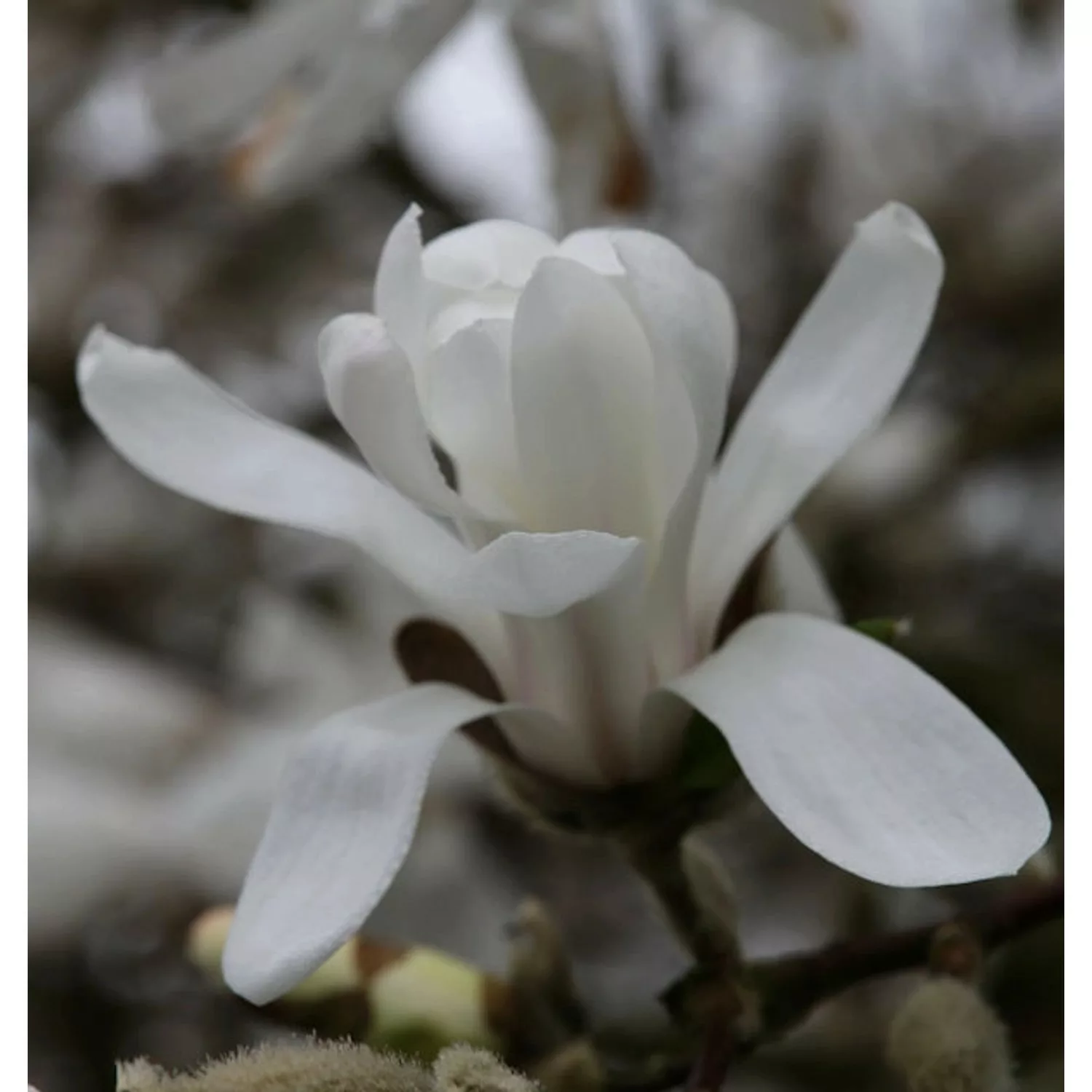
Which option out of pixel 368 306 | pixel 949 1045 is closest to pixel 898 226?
pixel 949 1045

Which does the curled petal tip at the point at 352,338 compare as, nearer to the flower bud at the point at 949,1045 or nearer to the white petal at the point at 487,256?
the white petal at the point at 487,256

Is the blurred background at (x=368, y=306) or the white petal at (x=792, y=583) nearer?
the white petal at (x=792, y=583)

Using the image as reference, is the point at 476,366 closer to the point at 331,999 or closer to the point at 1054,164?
the point at 331,999

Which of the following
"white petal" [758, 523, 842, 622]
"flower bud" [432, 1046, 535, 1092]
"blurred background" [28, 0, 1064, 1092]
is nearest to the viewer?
"flower bud" [432, 1046, 535, 1092]

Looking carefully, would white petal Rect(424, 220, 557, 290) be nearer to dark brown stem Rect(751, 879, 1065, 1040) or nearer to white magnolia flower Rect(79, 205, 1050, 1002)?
white magnolia flower Rect(79, 205, 1050, 1002)

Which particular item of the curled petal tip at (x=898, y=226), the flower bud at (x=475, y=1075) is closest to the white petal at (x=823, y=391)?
the curled petal tip at (x=898, y=226)

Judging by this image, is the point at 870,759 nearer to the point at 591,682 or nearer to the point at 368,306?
the point at 591,682

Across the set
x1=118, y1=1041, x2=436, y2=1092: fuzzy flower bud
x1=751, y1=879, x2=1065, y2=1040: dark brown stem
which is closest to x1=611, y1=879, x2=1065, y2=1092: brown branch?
x1=751, y1=879, x2=1065, y2=1040: dark brown stem
